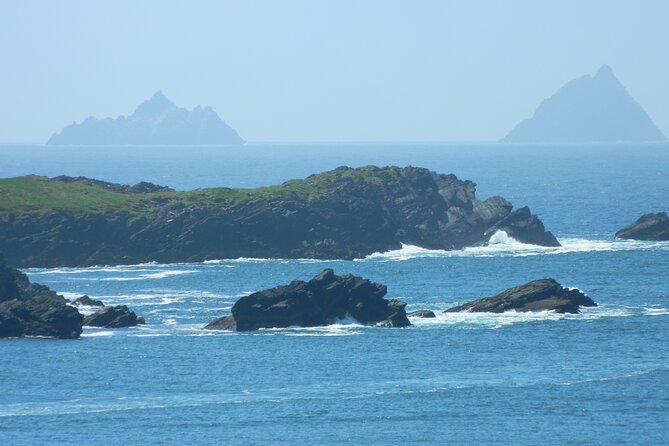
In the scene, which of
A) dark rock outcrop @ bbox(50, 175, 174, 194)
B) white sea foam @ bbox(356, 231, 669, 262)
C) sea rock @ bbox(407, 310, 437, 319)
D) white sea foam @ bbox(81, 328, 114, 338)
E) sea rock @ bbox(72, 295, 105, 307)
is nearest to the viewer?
white sea foam @ bbox(81, 328, 114, 338)

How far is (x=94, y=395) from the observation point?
87.2 meters

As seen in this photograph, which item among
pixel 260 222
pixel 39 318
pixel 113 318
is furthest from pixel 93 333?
pixel 260 222

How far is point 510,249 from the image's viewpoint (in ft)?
529

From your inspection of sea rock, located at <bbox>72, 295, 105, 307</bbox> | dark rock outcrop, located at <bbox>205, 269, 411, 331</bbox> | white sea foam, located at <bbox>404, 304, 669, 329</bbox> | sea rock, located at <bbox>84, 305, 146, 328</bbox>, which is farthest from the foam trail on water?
sea rock, located at <bbox>72, 295, 105, 307</bbox>

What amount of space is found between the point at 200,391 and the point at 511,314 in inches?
1324

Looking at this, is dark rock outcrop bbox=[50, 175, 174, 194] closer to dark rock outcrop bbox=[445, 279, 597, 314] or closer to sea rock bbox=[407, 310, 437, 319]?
sea rock bbox=[407, 310, 437, 319]

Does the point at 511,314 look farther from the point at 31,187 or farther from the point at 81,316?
the point at 31,187

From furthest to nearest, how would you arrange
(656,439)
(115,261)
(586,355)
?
1. (115,261)
2. (586,355)
3. (656,439)

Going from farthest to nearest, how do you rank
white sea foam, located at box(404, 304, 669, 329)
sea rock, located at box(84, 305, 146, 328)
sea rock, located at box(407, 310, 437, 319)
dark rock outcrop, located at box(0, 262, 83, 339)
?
sea rock, located at box(407, 310, 437, 319) → white sea foam, located at box(404, 304, 669, 329) → sea rock, located at box(84, 305, 146, 328) → dark rock outcrop, located at box(0, 262, 83, 339)

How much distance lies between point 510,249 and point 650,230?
17375 mm

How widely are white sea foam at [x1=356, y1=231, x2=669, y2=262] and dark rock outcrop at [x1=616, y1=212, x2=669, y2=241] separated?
84.7 inches

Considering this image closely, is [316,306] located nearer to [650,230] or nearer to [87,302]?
[87,302]

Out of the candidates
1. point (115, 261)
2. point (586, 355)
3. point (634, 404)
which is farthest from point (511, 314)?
point (115, 261)

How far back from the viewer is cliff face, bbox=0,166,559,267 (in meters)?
152
